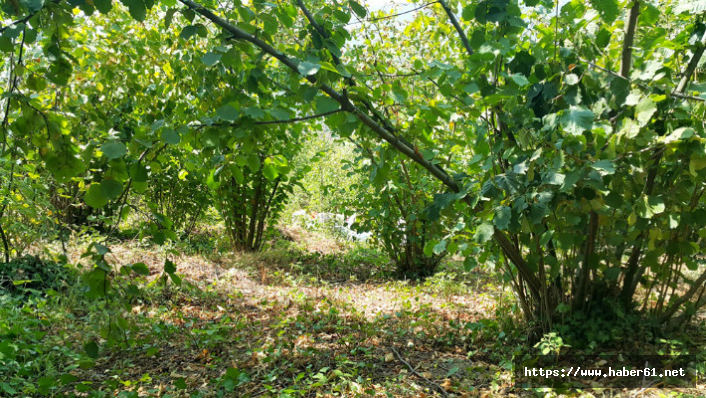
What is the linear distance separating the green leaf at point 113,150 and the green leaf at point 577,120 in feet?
4.59

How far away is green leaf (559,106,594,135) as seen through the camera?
5.02 ft

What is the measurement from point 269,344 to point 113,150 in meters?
2.02

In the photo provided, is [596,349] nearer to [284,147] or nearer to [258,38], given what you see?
[258,38]

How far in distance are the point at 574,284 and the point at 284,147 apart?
11.6ft

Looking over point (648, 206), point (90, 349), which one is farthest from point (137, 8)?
point (648, 206)

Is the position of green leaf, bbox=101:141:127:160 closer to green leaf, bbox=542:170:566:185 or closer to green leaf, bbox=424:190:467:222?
green leaf, bbox=424:190:467:222

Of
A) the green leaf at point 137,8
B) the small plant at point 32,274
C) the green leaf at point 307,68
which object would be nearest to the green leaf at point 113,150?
the green leaf at point 137,8

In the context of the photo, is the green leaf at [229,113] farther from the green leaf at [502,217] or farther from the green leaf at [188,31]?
the green leaf at [502,217]

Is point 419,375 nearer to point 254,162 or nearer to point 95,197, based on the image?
point 254,162

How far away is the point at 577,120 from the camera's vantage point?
1.55m

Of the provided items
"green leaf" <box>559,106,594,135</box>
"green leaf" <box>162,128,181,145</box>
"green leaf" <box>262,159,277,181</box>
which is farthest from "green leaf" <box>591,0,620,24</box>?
"green leaf" <box>162,128,181,145</box>

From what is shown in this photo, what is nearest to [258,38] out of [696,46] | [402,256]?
[696,46]

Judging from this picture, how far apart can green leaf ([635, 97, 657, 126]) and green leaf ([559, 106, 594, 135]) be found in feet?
0.64

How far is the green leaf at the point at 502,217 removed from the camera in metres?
1.81
